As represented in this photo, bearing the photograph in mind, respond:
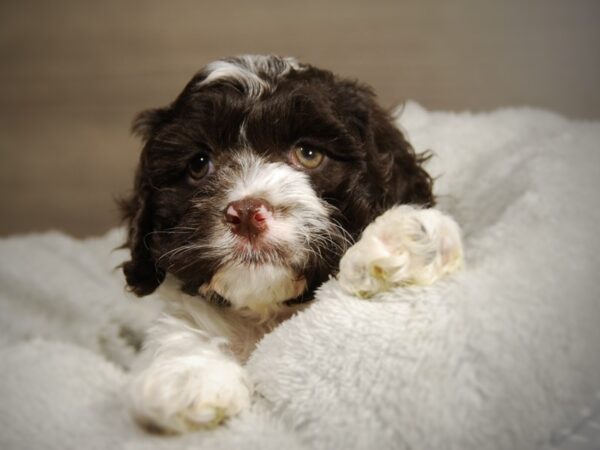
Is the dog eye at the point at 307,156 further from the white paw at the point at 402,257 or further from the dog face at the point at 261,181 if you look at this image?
the white paw at the point at 402,257

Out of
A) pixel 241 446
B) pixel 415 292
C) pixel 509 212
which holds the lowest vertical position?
pixel 241 446

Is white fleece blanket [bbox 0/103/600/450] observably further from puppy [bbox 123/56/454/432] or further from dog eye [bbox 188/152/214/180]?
dog eye [bbox 188/152/214/180]

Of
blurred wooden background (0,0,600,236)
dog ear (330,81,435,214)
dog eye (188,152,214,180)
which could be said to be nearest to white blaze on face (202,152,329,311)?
dog eye (188,152,214,180)

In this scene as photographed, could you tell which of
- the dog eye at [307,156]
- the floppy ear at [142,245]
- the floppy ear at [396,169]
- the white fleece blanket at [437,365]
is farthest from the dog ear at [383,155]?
the floppy ear at [142,245]

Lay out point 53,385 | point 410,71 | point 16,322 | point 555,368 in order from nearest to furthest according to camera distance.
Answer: point 555,368, point 53,385, point 16,322, point 410,71

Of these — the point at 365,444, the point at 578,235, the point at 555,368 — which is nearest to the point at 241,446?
the point at 365,444

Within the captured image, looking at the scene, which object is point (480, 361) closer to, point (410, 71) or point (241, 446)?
point (241, 446)

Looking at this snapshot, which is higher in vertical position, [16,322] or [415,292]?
[415,292]
